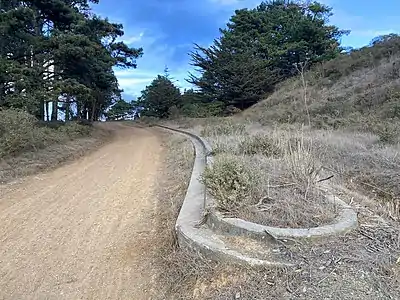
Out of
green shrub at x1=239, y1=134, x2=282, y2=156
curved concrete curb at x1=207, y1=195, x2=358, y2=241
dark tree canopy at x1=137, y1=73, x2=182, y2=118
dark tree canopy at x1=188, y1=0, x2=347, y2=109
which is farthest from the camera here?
dark tree canopy at x1=137, y1=73, x2=182, y2=118

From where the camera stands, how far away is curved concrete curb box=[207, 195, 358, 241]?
330 cm

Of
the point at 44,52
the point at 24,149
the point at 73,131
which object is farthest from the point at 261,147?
the point at 44,52

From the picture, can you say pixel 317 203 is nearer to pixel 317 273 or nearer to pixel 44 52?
pixel 317 273

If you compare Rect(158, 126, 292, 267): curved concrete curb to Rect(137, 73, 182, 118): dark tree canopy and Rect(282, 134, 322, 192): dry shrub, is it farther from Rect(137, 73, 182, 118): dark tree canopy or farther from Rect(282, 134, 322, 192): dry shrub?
Rect(137, 73, 182, 118): dark tree canopy

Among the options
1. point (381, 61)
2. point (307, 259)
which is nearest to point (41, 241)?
point (307, 259)

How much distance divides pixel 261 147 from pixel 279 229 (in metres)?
4.16

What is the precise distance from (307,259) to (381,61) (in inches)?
818

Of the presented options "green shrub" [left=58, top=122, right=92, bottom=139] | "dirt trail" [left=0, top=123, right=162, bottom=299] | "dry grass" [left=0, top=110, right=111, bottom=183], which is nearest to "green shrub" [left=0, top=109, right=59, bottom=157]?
"dry grass" [left=0, top=110, right=111, bottom=183]

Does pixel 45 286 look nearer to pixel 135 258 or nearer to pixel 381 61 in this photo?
pixel 135 258

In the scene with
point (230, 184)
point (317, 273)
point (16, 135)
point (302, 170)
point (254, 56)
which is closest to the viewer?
point (317, 273)

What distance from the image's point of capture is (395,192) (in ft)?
17.1

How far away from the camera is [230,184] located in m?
4.24

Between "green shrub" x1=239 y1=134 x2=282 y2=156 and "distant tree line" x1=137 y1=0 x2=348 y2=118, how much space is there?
19.8 meters

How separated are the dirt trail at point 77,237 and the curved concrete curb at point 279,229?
83 centimetres
